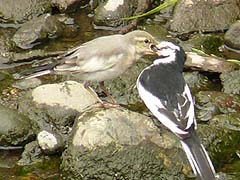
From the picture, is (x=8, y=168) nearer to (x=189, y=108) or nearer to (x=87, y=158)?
(x=87, y=158)

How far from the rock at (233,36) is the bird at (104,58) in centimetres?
241

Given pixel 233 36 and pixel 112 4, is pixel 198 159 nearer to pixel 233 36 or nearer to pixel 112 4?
pixel 233 36

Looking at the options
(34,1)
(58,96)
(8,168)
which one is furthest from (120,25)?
(8,168)

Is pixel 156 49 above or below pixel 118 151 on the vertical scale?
above

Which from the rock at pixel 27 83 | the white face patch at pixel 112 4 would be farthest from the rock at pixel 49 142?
the white face patch at pixel 112 4

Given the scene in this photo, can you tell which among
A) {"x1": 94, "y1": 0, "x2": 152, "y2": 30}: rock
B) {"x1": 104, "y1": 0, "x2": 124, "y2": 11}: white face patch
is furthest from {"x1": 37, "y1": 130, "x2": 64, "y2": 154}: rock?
{"x1": 104, "y1": 0, "x2": 124, "y2": 11}: white face patch

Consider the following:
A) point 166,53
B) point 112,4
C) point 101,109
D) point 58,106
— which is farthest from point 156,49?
point 112,4

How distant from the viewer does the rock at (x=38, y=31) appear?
10.1 meters

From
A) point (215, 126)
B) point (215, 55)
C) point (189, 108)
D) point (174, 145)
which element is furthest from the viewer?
point (215, 55)

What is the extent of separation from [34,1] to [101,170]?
12.7ft

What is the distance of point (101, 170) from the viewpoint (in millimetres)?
7430

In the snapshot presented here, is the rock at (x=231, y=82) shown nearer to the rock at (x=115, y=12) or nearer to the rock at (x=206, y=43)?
the rock at (x=206, y=43)

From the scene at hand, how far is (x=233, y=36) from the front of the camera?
9.96 meters

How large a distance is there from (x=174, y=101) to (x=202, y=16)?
3.52 meters
